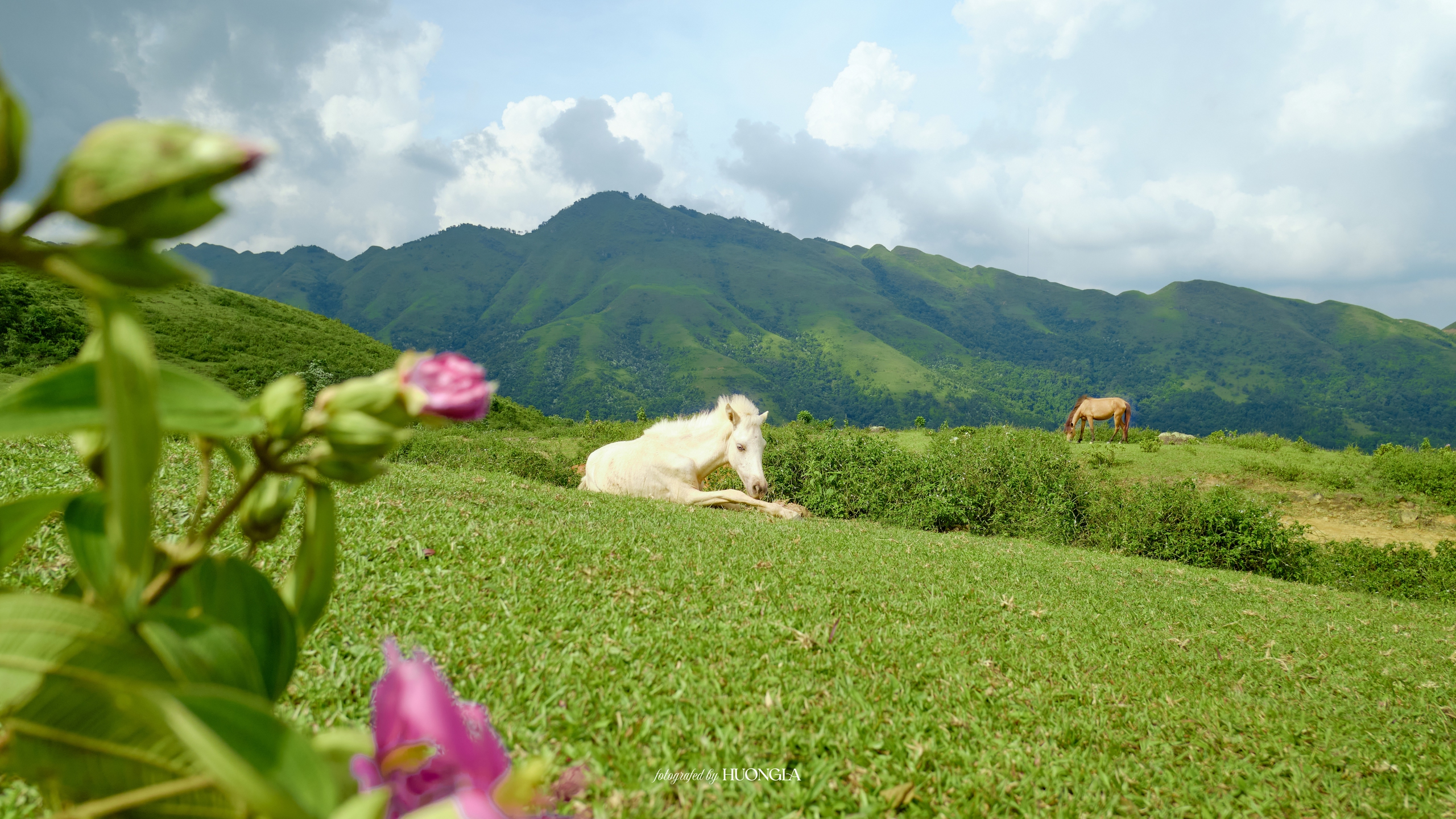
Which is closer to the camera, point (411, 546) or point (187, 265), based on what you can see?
point (187, 265)

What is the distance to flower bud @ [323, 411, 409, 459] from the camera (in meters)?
0.56

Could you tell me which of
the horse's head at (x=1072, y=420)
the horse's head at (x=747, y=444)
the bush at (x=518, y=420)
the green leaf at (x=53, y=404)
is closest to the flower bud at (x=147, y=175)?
the green leaf at (x=53, y=404)

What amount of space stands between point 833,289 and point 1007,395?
146 feet

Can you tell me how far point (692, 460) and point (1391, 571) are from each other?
9028mm

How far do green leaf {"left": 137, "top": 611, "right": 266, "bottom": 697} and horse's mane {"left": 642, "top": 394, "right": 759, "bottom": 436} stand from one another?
8.15 meters

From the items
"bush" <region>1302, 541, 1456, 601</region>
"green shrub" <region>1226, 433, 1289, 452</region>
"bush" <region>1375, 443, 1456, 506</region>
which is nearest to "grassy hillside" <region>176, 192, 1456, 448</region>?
"green shrub" <region>1226, 433, 1289, 452</region>

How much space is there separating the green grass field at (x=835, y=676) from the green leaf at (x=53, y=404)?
60.0 inches

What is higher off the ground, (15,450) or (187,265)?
(187,265)

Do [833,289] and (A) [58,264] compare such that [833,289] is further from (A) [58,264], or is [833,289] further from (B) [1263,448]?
(A) [58,264]

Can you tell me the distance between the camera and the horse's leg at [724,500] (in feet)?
26.2

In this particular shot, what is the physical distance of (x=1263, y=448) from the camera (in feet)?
53.3

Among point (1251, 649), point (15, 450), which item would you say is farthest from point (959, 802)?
point (15, 450)

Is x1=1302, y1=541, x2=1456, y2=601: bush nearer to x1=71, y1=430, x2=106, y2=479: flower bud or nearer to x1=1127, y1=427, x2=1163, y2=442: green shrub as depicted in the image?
x1=1127, y1=427, x2=1163, y2=442: green shrub

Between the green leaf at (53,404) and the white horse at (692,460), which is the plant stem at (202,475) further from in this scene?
the white horse at (692,460)
